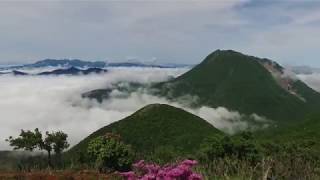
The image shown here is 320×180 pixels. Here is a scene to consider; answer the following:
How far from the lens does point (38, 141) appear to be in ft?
290

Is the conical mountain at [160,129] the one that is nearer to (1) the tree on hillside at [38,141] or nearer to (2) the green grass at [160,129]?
(2) the green grass at [160,129]

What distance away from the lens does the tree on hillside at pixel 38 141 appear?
Answer: 87750 mm

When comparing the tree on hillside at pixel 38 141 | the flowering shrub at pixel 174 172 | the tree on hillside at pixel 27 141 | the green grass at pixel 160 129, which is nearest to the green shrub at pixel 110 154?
the tree on hillside at pixel 38 141

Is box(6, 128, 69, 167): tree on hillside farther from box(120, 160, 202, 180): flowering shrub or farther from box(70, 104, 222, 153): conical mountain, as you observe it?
box(120, 160, 202, 180): flowering shrub

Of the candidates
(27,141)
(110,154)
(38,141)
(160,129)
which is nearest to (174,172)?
(110,154)

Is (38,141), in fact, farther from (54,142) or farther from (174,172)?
(174,172)

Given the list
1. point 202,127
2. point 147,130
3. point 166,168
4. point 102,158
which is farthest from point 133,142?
point 166,168

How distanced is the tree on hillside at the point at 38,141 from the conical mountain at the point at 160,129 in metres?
71.2

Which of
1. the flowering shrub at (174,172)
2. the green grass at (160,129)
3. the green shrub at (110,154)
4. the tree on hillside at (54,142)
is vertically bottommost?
the green grass at (160,129)

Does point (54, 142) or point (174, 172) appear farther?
point (54, 142)

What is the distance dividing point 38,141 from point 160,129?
96372mm

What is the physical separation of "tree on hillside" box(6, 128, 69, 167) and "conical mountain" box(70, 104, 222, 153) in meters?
71.2

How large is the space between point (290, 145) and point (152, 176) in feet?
323

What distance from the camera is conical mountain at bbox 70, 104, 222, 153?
170 metres
